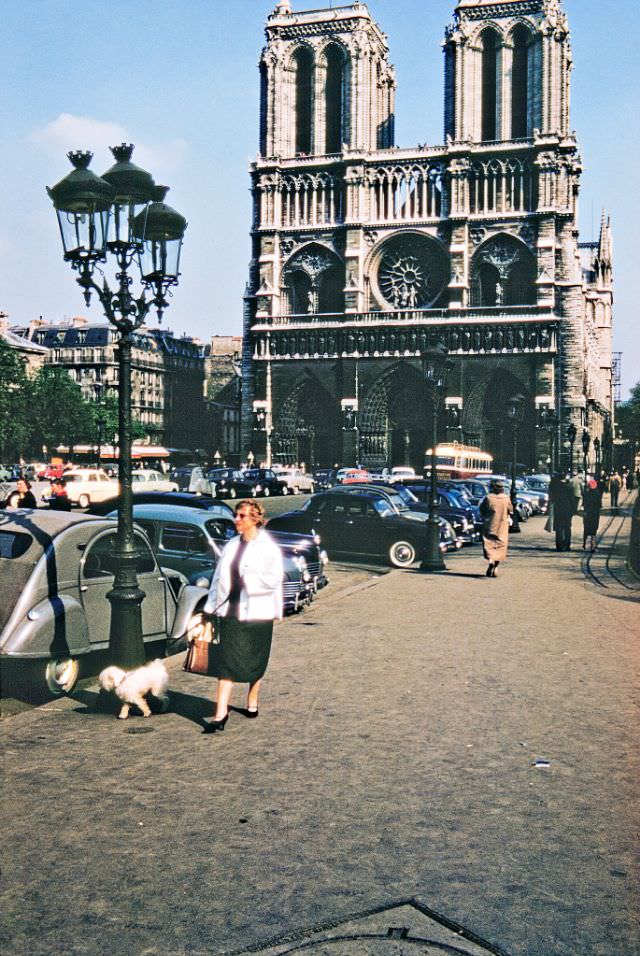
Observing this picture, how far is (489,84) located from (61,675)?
6712cm

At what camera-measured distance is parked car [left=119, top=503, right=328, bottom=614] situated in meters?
11.8

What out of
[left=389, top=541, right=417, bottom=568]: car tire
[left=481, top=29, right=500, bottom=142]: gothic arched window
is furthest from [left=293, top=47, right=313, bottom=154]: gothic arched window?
[left=389, top=541, right=417, bottom=568]: car tire

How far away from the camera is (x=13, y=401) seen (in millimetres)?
61219

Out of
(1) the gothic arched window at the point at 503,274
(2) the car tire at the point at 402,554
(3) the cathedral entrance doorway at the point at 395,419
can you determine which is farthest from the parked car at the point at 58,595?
(1) the gothic arched window at the point at 503,274

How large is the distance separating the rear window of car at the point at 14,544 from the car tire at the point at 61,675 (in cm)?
99

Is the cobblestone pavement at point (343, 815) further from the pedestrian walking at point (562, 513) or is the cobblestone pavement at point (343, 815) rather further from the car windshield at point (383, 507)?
the pedestrian walking at point (562, 513)

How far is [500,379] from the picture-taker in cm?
6638

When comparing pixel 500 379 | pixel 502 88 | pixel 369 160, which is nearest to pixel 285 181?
pixel 369 160

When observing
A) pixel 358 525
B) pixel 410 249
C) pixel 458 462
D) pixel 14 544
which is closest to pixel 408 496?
pixel 358 525

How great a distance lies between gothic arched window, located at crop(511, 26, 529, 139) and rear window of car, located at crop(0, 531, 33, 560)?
6384cm

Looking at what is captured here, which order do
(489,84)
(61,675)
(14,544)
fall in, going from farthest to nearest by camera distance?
(489,84) → (14,544) → (61,675)

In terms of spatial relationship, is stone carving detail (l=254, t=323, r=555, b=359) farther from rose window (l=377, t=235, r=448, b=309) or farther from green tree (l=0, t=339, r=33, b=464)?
green tree (l=0, t=339, r=33, b=464)

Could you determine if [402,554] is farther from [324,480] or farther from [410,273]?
[410,273]

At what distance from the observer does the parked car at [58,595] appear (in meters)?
8.09
